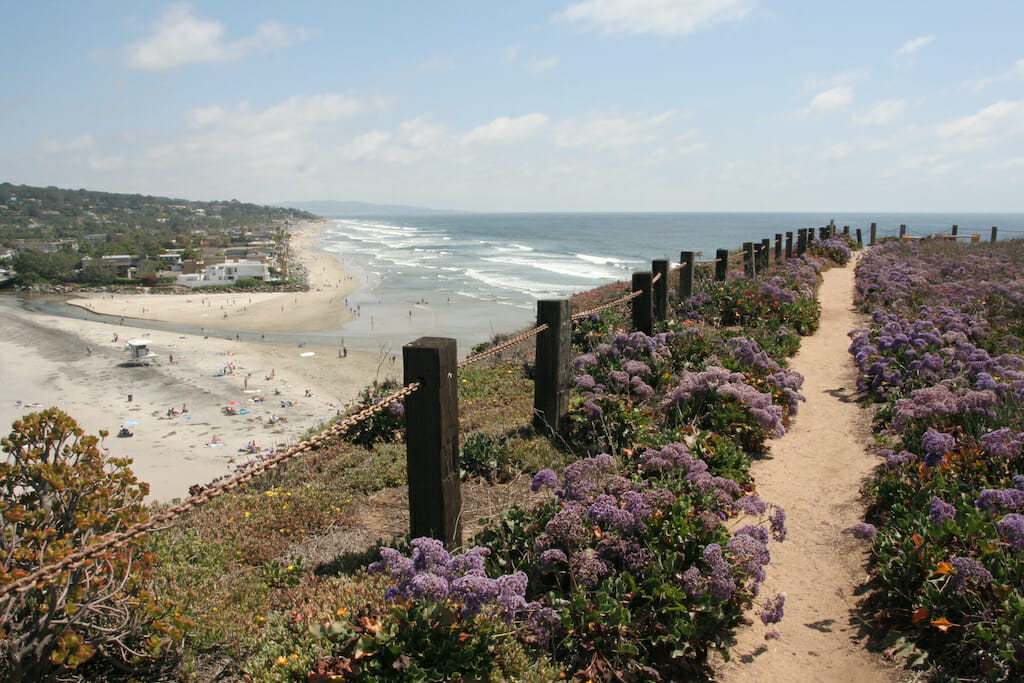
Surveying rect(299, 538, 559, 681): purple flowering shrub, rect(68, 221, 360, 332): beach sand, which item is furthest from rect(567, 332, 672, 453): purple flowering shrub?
rect(68, 221, 360, 332): beach sand

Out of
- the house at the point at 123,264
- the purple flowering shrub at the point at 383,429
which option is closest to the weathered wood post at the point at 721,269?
the purple flowering shrub at the point at 383,429

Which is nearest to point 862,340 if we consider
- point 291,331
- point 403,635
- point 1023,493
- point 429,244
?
point 1023,493

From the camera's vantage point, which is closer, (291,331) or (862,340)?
(862,340)

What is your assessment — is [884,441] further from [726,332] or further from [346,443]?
[346,443]

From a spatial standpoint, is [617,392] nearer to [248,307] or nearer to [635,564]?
[635,564]

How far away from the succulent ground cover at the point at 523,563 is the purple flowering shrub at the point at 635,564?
10 millimetres

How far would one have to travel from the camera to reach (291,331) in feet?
139

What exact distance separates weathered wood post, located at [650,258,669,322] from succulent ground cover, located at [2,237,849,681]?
272 centimetres

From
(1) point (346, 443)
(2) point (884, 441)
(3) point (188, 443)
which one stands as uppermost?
(2) point (884, 441)

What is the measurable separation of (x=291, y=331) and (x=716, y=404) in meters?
39.5

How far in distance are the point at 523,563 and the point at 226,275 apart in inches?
3189

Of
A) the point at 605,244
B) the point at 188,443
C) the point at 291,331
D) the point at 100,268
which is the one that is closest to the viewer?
the point at 188,443

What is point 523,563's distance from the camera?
3627 millimetres

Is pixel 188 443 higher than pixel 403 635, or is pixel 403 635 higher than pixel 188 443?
pixel 403 635
